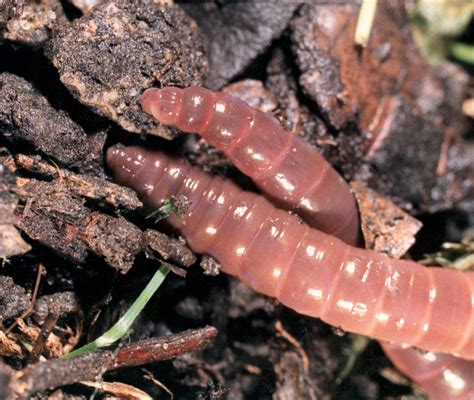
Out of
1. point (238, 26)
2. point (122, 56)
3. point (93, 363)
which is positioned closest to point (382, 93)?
point (238, 26)

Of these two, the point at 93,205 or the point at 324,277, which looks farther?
the point at 324,277

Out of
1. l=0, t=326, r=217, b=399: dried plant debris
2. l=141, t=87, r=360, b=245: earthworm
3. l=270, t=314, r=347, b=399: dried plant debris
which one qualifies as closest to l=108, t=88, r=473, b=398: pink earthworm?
l=141, t=87, r=360, b=245: earthworm

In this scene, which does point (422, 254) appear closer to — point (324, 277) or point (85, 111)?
point (324, 277)

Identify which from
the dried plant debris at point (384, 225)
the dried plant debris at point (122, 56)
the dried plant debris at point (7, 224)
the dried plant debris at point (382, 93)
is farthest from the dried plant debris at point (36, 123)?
the dried plant debris at point (384, 225)

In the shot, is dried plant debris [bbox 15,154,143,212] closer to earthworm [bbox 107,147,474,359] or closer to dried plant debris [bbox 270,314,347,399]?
earthworm [bbox 107,147,474,359]

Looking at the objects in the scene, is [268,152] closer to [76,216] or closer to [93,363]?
[76,216]

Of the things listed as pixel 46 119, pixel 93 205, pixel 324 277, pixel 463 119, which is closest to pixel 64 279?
pixel 93 205
